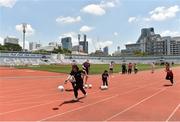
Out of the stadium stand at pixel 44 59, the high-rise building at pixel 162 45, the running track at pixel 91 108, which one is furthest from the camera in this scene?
the high-rise building at pixel 162 45

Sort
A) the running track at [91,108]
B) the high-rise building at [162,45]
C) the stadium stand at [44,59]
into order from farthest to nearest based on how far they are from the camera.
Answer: the high-rise building at [162,45] → the stadium stand at [44,59] → the running track at [91,108]

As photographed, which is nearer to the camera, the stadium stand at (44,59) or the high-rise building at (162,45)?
the stadium stand at (44,59)

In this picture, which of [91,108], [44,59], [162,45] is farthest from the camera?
[162,45]

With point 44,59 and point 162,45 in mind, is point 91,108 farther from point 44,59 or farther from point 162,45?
point 162,45

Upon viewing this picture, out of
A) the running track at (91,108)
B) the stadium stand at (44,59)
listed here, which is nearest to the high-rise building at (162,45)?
the stadium stand at (44,59)

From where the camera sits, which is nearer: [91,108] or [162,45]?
[91,108]

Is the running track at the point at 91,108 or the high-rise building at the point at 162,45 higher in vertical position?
the high-rise building at the point at 162,45

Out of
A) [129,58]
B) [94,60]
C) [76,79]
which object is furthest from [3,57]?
[76,79]

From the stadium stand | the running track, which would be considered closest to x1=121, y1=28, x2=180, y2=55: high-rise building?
the stadium stand

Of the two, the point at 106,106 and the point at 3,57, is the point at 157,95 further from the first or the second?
the point at 3,57

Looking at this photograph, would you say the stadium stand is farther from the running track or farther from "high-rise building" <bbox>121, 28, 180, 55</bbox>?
"high-rise building" <bbox>121, 28, 180, 55</bbox>

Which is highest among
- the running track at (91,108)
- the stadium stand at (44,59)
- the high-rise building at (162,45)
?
the high-rise building at (162,45)

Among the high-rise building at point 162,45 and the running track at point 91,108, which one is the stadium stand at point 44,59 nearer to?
the running track at point 91,108

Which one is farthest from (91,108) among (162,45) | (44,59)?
(162,45)
